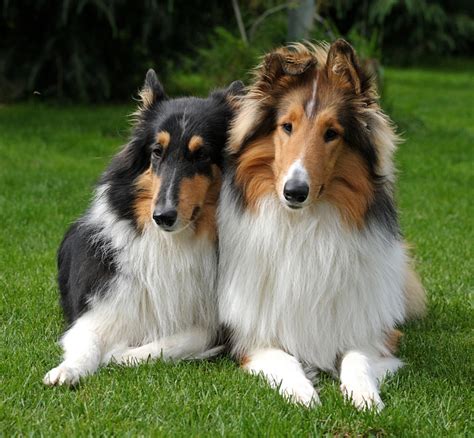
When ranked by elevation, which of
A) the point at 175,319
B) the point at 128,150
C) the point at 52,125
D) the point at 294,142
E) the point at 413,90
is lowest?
the point at 413,90

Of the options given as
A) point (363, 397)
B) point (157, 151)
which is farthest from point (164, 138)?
point (363, 397)

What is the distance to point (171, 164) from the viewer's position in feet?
13.4

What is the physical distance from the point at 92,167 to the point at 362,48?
165 inches

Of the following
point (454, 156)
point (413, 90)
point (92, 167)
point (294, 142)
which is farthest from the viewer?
point (413, 90)

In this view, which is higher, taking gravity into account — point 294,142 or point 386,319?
point 294,142

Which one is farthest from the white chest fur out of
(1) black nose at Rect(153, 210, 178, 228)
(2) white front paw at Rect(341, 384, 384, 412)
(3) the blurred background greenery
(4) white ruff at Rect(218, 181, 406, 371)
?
(3) the blurred background greenery

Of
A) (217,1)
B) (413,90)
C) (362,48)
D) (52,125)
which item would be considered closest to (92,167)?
(52,125)

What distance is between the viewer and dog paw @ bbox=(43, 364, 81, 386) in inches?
153

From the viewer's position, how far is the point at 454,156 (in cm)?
1127

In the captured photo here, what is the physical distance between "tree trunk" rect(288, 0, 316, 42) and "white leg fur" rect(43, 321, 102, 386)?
8.39 m

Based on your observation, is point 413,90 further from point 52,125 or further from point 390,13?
point 52,125

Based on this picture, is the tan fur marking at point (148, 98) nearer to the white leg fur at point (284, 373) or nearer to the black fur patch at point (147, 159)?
the black fur patch at point (147, 159)

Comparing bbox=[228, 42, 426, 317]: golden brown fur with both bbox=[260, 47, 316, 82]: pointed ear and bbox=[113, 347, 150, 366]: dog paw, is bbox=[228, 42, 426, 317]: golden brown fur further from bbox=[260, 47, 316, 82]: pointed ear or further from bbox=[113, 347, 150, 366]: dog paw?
bbox=[113, 347, 150, 366]: dog paw

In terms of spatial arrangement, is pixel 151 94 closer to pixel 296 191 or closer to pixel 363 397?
pixel 296 191
